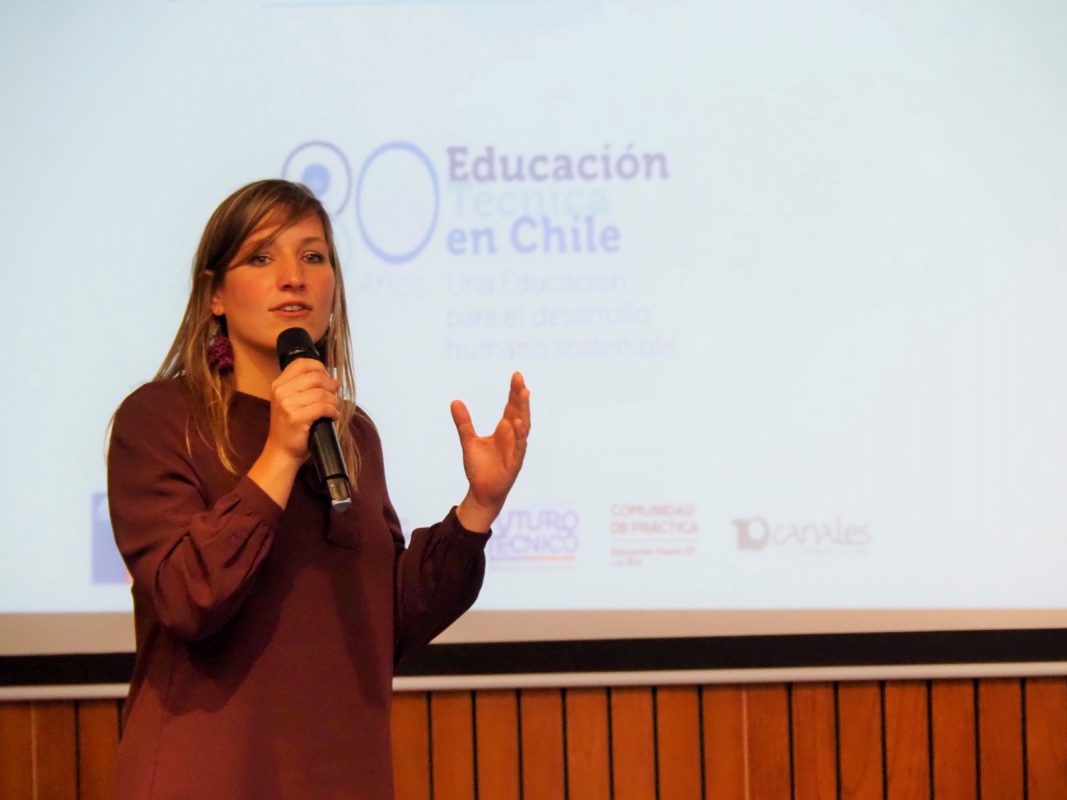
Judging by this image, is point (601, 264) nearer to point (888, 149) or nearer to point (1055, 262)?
point (888, 149)

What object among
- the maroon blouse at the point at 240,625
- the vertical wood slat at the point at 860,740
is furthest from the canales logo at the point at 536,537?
the maroon blouse at the point at 240,625

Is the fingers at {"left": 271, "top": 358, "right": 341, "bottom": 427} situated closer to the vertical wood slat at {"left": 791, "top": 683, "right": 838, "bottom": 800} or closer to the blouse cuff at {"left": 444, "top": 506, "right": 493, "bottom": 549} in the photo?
the blouse cuff at {"left": 444, "top": 506, "right": 493, "bottom": 549}

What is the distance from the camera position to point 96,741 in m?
2.76

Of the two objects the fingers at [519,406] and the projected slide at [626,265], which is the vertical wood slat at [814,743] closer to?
the projected slide at [626,265]

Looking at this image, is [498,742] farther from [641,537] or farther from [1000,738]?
[1000,738]

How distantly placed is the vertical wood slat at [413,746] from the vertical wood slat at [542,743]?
224 mm

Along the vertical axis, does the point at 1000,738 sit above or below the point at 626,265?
below

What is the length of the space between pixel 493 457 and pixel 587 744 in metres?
1.37

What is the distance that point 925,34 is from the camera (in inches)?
106

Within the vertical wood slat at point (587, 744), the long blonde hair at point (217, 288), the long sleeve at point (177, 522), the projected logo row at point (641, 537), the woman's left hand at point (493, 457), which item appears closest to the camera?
the long sleeve at point (177, 522)

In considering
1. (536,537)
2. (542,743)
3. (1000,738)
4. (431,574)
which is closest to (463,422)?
(431,574)

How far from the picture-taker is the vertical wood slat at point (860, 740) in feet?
9.01

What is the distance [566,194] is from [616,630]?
970 mm

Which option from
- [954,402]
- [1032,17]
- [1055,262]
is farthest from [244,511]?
[1032,17]
